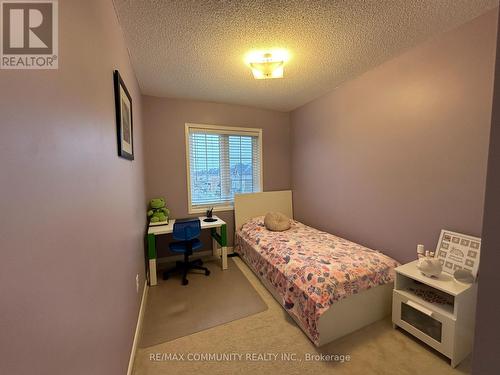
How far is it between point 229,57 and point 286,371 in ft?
9.02

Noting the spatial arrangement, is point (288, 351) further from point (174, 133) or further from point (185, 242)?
point (174, 133)

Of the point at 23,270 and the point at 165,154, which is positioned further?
the point at 165,154

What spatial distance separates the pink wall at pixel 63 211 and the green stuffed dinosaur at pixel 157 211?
1691mm

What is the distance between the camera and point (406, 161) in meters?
2.07

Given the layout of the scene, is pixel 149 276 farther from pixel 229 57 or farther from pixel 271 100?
pixel 271 100

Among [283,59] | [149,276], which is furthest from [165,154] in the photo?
[283,59]

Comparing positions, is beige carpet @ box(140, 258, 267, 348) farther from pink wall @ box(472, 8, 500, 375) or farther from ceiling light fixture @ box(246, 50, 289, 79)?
ceiling light fixture @ box(246, 50, 289, 79)

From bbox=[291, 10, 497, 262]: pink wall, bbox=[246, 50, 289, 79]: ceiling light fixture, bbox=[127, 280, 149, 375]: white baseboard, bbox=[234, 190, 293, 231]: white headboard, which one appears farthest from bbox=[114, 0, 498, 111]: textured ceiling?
bbox=[127, 280, 149, 375]: white baseboard

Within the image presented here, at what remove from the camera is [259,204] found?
3.67m

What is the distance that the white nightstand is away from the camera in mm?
1468

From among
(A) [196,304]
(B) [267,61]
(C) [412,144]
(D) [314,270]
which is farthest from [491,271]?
(A) [196,304]

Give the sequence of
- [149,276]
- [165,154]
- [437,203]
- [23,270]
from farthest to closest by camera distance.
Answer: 1. [165,154]
2. [149,276]
3. [437,203]
4. [23,270]

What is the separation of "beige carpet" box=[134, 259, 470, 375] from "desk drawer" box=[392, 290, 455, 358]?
95 millimetres

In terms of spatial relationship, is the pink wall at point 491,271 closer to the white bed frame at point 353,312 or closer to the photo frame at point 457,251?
the white bed frame at point 353,312
